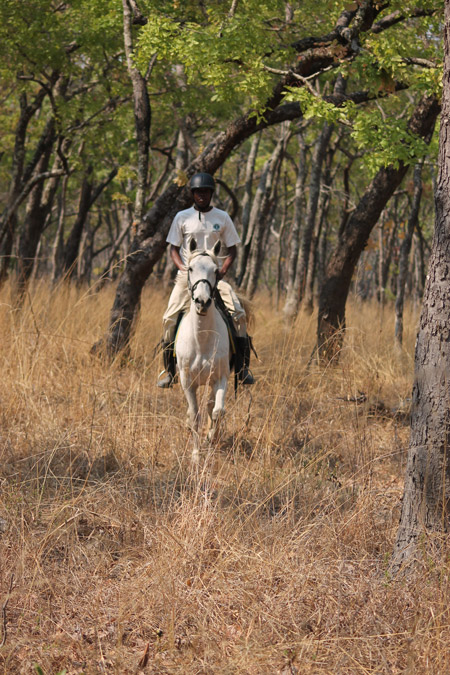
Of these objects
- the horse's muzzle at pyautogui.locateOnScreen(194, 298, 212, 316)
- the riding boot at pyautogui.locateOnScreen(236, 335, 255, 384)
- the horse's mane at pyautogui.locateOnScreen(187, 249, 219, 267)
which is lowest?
the riding boot at pyautogui.locateOnScreen(236, 335, 255, 384)

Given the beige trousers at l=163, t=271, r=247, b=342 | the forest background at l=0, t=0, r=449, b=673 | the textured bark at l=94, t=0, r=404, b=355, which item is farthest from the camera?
the textured bark at l=94, t=0, r=404, b=355

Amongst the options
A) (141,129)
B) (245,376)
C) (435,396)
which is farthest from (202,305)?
(141,129)

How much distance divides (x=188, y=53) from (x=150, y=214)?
2.89 metres

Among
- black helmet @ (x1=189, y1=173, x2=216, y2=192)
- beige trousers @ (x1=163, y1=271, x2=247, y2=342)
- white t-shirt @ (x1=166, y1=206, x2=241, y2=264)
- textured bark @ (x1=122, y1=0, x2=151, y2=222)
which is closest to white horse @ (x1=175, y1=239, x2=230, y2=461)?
beige trousers @ (x1=163, y1=271, x2=247, y2=342)

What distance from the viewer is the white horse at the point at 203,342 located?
6.05m

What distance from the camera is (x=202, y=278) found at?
6.01m

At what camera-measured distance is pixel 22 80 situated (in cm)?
1364

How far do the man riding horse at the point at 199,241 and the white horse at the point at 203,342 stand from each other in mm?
313

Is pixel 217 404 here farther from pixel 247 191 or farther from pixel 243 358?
pixel 247 191

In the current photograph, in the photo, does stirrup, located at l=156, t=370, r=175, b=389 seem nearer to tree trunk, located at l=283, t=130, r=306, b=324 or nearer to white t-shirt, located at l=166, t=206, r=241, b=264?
white t-shirt, located at l=166, t=206, r=241, b=264

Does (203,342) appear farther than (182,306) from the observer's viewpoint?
No

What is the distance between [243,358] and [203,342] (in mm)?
1064

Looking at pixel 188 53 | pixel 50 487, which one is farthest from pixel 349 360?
pixel 50 487

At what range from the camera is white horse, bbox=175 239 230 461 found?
605 centimetres
